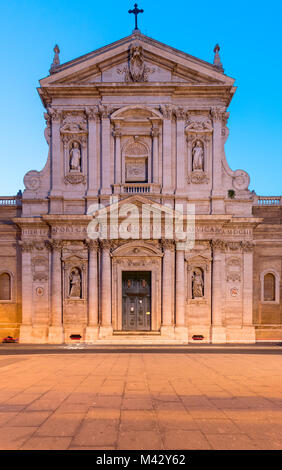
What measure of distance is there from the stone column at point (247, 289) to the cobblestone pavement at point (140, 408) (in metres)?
12.2

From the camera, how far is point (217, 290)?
24.0m

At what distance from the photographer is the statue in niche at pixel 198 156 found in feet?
82.1

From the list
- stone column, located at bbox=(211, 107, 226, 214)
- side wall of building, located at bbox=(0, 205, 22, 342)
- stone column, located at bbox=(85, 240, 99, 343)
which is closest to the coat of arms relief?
stone column, located at bbox=(211, 107, 226, 214)

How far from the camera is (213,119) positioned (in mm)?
25031

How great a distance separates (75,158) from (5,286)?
11.1 m

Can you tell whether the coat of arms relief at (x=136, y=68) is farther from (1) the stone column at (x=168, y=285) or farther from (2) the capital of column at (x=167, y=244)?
(1) the stone column at (x=168, y=285)

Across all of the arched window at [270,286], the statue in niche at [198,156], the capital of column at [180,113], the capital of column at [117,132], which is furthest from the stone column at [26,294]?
the arched window at [270,286]

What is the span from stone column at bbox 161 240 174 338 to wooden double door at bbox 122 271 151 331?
1340 millimetres

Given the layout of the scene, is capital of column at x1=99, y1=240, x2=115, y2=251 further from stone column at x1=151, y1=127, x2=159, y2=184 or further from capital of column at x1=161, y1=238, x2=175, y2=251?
stone column at x1=151, y1=127, x2=159, y2=184

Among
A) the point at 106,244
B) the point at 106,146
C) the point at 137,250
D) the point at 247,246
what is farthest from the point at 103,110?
the point at 247,246

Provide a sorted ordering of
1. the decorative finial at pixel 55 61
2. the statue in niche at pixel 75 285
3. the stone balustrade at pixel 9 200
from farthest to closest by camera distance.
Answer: the stone balustrade at pixel 9 200 < the decorative finial at pixel 55 61 < the statue in niche at pixel 75 285

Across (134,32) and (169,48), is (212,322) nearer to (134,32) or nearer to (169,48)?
(169,48)

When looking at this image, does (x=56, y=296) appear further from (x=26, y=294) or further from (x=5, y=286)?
(x=5, y=286)
